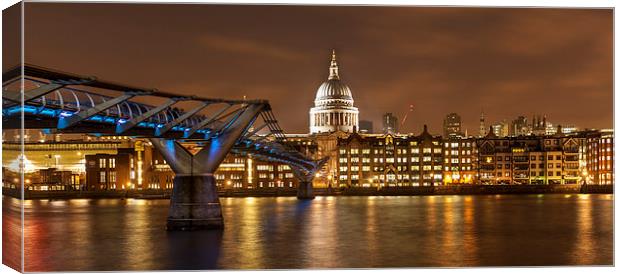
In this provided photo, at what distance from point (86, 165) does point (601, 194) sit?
2312 inches

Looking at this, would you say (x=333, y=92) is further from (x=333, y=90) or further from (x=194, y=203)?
(x=194, y=203)

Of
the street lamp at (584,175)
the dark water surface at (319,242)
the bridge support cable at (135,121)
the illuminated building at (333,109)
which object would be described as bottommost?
the dark water surface at (319,242)

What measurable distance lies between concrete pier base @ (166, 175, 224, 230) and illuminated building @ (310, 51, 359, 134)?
99.6m

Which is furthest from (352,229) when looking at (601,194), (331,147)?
(331,147)

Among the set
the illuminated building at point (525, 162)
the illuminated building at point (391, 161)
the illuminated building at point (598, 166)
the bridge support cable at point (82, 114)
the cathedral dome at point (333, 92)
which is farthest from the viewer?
the cathedral dome at point (333, 92)

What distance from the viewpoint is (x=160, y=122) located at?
34.3 meters

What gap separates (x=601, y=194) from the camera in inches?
4028

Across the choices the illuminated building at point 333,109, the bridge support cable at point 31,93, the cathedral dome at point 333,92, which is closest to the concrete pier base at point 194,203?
the bridge support cable at point 31,93

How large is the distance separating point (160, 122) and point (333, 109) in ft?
373

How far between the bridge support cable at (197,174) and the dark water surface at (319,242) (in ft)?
2.87

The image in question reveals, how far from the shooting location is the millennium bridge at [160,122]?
2123 centimetres

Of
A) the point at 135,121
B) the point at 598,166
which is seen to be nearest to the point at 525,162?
→ the point at 598,166

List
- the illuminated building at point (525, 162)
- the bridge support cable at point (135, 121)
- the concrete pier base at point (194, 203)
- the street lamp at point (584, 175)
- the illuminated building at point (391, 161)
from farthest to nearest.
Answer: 1. the illuminated building at point (391, 161)
2. the illuminated building at point (525, 162)
3. the street lamp at point (584, 175)
4. the concrete pier base at point (194, 203)
5. the bridge support cable at point (135, 121)

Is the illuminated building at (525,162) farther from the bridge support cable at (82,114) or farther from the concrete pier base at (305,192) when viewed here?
the bridge support cable at (82,114)
